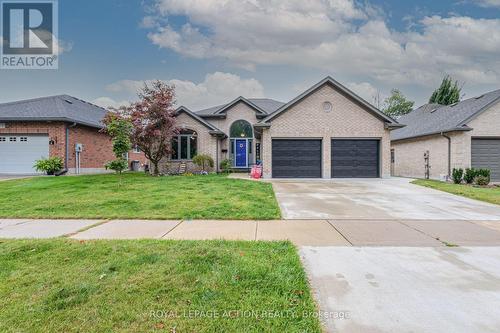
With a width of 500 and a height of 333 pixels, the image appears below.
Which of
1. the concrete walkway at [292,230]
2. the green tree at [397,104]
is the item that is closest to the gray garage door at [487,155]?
the concrete walkway at [292,230]

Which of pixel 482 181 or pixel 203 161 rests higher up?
pixel 203 161

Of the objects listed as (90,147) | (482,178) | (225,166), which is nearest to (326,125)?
(225,166)

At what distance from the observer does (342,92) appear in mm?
15953

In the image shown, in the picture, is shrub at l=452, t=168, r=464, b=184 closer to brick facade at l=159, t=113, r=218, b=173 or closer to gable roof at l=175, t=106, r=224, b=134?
gable roof at l=175, t=106, r=224, b=134

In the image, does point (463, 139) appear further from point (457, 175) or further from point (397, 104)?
point (397, 104)

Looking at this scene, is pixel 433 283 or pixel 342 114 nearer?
pixel 433 283

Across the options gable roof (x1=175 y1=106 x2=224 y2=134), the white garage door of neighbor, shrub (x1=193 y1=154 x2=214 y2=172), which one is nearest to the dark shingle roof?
the white garage door of neighbor

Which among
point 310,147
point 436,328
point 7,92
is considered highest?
point 7,92

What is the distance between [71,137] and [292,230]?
17511 millimetres

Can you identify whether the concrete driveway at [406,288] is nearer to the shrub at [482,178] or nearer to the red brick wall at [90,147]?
the shrub at [482,178]

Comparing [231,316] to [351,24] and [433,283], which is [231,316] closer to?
[433,283]

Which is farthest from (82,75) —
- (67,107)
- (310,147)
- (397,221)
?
(397,221)

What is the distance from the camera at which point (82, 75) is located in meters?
19.0

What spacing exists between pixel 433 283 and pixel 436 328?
959 millimetres
